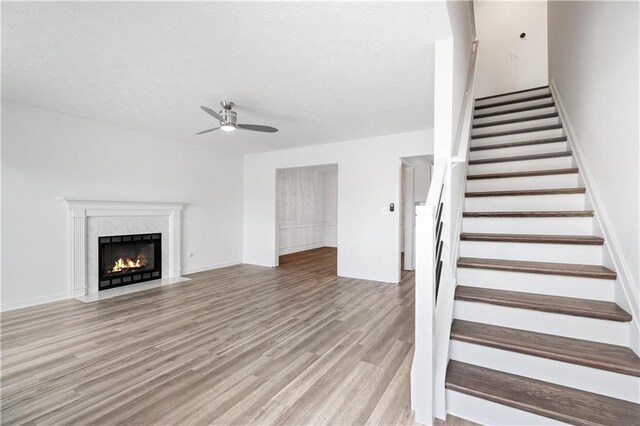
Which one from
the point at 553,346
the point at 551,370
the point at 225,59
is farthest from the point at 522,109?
the point at 225,59

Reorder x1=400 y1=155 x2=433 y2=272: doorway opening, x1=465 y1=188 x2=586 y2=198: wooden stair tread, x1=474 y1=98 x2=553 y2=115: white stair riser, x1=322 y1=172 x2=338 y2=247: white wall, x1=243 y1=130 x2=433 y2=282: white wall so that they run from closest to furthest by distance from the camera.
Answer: x1=465 y1=188 x2=586 y2=198: wooden stair tread → x1=474 y1=98 x2=553 y2=115: white stair riser → x1=243 y1=130 x2=433 y2=282: white wall → x1=400 y1=155 x2=433 y2=272: doorway opening → x1=322 y1=172 x2=338 y2=247: white wall

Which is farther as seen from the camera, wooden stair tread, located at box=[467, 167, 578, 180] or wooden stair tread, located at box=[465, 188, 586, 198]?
wooden stair tread, located at box=[467, 167, 578, 180]

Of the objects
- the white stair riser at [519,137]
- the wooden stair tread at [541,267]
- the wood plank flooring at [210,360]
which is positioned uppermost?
the white stair riser at [519,137]

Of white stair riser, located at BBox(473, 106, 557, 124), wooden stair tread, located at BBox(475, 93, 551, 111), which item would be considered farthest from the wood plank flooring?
wooden stair tread, located at BBox(475, 93, 551, 111)

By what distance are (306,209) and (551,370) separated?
7450mm

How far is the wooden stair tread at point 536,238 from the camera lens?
196 centimetres

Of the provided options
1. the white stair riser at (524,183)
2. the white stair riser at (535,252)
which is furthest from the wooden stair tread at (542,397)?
the white stair riser at (524,183)

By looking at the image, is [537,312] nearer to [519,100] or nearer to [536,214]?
[536,214]

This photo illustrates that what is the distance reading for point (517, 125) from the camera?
3.41 metres

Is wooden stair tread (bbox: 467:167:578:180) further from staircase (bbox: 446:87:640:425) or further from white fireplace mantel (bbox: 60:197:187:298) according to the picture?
white fireplace mantel (bbox: 60:197:187:298)

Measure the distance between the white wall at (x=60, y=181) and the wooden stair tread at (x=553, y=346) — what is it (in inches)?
190

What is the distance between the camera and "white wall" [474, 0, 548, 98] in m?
4.96

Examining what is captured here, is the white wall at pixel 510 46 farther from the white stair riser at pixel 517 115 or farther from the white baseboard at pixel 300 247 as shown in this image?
the white baseboard at pixel 300 247

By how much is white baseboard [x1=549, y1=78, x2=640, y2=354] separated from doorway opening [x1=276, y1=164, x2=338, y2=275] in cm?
474
